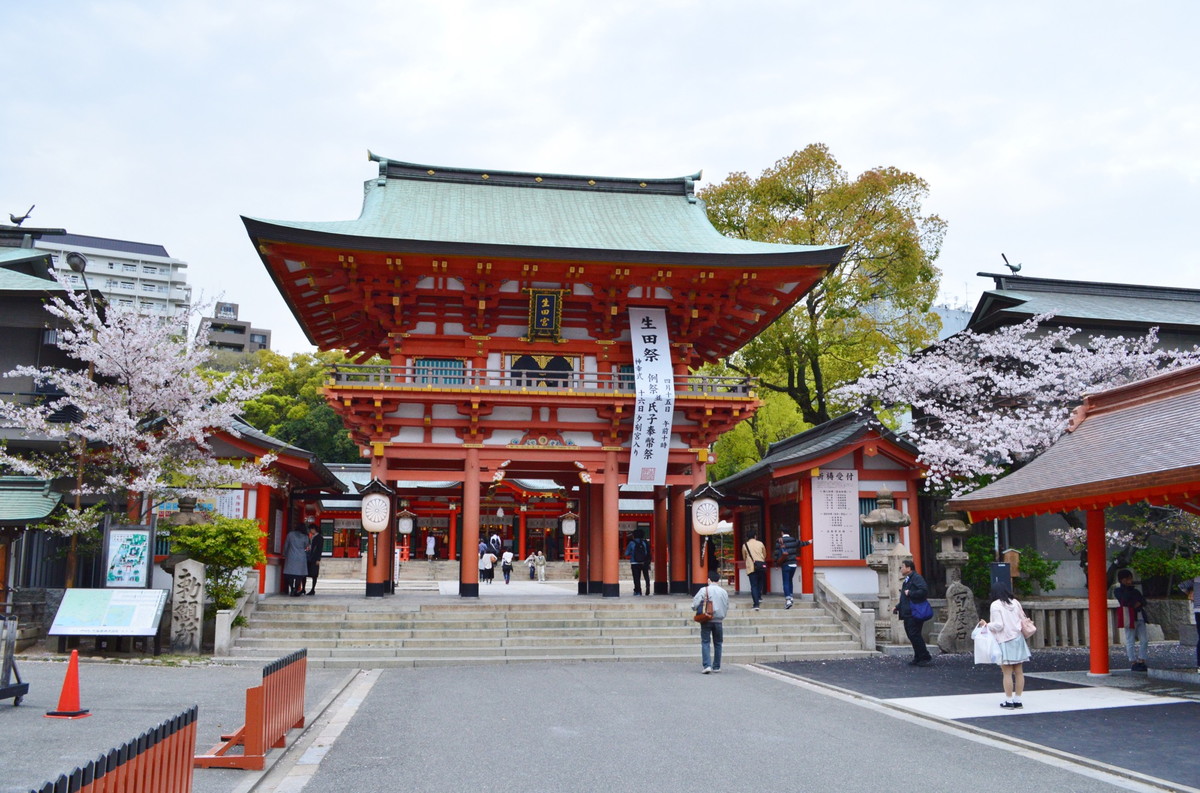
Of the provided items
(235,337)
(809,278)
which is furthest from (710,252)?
(235,337)

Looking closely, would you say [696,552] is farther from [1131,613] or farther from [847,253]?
[847,253]

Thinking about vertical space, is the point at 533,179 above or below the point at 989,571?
above

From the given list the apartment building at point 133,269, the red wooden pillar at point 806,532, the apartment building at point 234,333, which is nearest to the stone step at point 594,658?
the red wooden pillar at point 806,532

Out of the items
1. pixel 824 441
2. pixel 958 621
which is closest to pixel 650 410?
pixel 824 441

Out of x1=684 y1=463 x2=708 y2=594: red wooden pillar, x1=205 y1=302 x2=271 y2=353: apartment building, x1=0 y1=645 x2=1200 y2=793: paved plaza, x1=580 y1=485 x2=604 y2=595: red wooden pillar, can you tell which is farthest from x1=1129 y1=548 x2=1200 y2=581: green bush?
x1=205 y1=302 x2=271 y2=353: apartment building

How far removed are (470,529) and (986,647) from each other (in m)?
13.5

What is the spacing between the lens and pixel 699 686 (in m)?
14.0

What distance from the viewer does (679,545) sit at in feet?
Result: 81.9

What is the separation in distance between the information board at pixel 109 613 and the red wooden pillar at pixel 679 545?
13.0 meters

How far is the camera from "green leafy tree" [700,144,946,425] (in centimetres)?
3127

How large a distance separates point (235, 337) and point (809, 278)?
74.4m

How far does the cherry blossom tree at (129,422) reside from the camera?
58.6 ft

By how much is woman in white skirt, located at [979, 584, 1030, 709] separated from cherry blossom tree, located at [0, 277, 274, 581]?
14703mm

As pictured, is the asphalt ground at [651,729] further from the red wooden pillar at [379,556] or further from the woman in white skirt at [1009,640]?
the red wooden pillar at [379,556]
